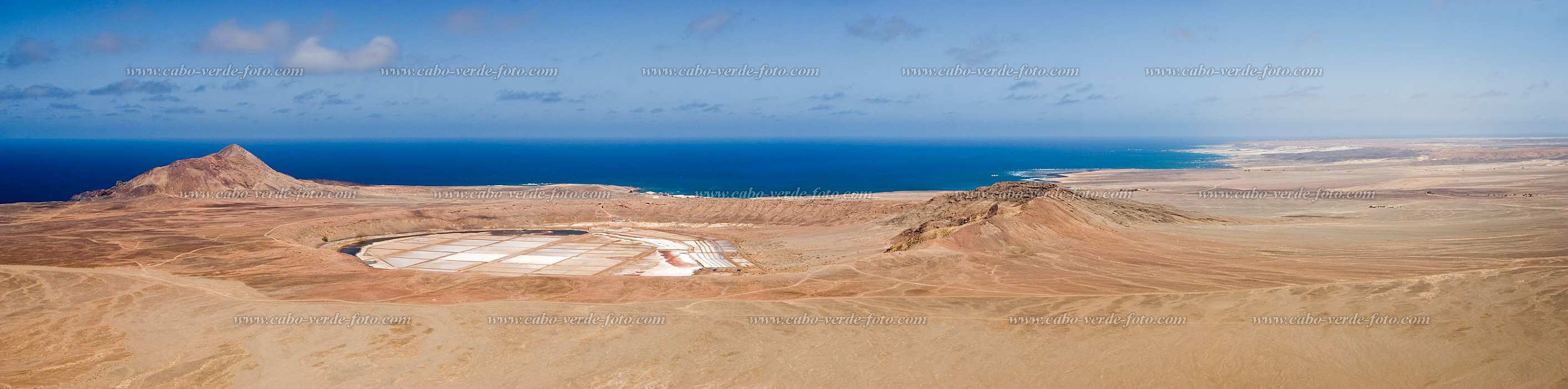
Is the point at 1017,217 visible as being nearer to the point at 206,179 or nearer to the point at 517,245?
the point at 517,245

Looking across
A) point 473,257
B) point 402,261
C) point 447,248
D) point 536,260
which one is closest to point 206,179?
point 447,248

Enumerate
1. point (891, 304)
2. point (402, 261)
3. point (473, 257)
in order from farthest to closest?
point (473, 257)
point (402, 261)
point (891, 304)

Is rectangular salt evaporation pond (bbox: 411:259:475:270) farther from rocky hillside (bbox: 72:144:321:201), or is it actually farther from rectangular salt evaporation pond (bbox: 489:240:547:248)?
rocky hillside (bbox: 72:144:321:201)

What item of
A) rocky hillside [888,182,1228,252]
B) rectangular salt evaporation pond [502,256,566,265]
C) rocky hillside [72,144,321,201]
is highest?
rocky hillside [72,144,321,201]

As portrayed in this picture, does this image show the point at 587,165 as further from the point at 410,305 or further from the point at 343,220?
the point at 410,305

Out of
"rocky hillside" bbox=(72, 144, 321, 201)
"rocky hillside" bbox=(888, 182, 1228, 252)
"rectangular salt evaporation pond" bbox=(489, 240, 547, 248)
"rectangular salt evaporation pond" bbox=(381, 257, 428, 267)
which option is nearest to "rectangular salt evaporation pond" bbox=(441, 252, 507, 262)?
"rectangular salt evaporation pond" bbox=(381, 257, 428, 267)

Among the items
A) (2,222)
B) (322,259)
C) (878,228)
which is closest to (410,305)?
(322,259)

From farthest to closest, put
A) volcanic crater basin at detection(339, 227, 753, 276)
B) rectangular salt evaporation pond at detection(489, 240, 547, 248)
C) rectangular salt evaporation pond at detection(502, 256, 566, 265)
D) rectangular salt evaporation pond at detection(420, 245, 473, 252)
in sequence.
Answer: rectangular salt evaporation pond at detection(489, 240, 547, 248) → rectangular salt evaporation pond at detection(420, 245, 473, 252) → rectangular salt evaporation pond at detection(502, 256, 566, 265) → volcanic crater basin at detection(339, 227, 753, 276)
